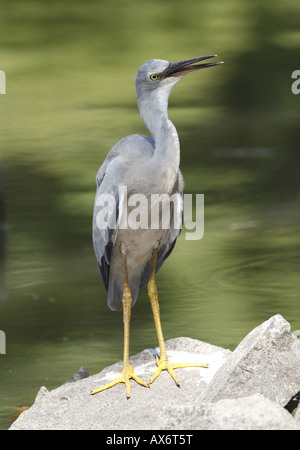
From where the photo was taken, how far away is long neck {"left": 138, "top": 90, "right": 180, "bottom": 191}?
399cm

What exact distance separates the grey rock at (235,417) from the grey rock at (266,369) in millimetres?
443

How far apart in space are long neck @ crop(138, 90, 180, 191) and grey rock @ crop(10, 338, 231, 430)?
0.86 meters

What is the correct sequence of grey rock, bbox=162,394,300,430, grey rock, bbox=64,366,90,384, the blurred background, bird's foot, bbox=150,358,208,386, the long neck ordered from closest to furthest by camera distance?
grey rock, bbox=162,394,300,430 → the long neck → bird's foot, bbox=150,358,208,386 → grey rock, bbox=64,366,90,384 → the blurred background

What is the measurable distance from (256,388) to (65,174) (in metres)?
5.14

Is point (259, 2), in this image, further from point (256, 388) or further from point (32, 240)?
point (256, 388)

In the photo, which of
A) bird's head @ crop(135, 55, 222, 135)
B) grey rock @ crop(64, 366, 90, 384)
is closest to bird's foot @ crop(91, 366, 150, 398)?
grey rock @ crop(64, 366, 90, 384)

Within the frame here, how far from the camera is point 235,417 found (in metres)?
3.13

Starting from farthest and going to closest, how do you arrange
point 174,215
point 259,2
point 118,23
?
point 259,2 → point 118,23 → point 174,215

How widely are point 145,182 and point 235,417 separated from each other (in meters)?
1.25

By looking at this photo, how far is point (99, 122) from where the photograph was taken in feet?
32.2

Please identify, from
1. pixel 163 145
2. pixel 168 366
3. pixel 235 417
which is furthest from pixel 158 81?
pixel 235 417

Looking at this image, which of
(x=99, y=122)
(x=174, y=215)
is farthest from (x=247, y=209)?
(x=174, y=215)

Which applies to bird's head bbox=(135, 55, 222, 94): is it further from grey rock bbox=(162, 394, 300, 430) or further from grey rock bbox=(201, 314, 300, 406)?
grey rock bbox=(162, 394, 300, 430)

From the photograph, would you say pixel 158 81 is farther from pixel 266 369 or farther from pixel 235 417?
pixel 235 417
